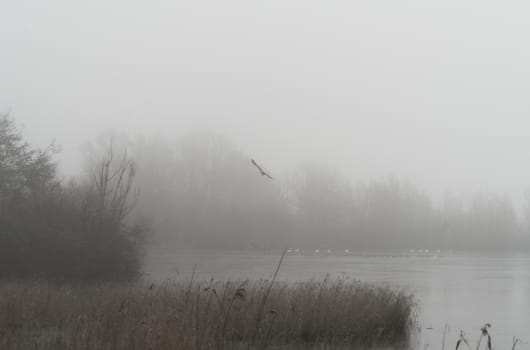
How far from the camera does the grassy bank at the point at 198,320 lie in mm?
6953

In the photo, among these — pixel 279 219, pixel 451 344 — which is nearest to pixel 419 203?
pixel 279 219

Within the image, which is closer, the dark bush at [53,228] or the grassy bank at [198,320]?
the grassy bank at [198,320]

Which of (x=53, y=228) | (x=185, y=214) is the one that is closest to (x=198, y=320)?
(x=53, y=228)

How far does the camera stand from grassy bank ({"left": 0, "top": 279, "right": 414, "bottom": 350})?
22.8ft

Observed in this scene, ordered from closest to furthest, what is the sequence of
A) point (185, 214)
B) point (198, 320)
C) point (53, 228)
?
point (198, 320)
point (53, 228)
point (185, 214)

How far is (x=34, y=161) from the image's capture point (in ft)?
116

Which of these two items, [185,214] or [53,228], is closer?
[53,228]

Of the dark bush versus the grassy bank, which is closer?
the grassy bank

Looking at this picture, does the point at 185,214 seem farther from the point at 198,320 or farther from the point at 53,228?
the point at 198,320

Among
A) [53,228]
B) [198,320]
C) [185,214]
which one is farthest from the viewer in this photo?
[185,214]

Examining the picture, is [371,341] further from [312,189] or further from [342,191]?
[342,191]

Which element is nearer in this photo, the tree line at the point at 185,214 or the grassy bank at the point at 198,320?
the grassy bank at the point at 198,320

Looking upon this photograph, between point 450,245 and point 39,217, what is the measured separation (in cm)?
8748

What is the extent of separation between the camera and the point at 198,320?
6.85 meters
